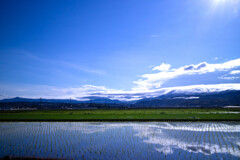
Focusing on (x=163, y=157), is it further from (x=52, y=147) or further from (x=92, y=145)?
(x=52, y=147)

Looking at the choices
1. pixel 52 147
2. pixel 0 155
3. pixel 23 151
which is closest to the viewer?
pixel 0 155

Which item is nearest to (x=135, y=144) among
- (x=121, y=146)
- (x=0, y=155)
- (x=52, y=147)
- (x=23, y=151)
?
(x=121, y=146)

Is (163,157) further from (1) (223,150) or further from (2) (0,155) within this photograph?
(2) (0,155)

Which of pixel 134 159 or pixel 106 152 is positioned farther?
pixel 106 152

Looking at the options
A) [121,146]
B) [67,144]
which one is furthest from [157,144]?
[67,144]

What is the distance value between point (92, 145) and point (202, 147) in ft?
25.2

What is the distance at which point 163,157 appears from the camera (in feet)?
31.2

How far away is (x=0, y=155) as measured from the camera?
1012cm

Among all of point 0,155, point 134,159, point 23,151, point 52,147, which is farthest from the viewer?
point 52,147

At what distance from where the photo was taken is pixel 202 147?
11.5m

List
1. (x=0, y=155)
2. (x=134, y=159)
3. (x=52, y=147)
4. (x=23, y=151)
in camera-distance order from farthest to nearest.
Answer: (x=52, y=147)
(x=23, y=151)
(x=0, y=155)
(x=134, y=159)

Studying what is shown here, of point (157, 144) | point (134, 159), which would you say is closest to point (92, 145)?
point (134, 159)

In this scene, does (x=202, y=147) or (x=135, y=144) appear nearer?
(x=202, y=147)

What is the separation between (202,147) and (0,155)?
42.5ft
